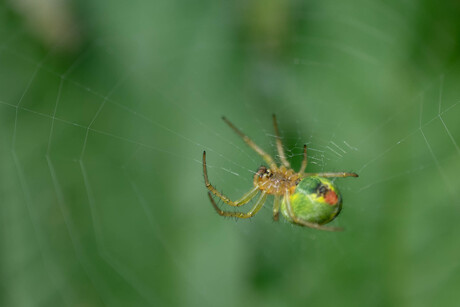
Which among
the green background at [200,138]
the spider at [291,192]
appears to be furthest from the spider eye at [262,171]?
the green background at [200,138]

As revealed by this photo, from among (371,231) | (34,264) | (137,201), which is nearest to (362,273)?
(371,231)

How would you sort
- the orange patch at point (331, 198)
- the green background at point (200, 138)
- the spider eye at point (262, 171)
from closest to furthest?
the orange patch at point (331, 198) < the green background at point (200, 138) < the spider eye at point (262, 171)

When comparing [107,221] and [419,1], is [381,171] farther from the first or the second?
[107,221]

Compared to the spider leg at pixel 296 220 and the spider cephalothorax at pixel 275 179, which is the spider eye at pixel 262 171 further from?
the spider leg at pixel 296 220

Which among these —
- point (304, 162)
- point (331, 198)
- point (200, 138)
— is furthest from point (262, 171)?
point (331, 198)

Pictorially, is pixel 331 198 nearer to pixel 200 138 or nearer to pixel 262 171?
pixel 262 171

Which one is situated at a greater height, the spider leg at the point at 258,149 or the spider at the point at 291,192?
the spider leg at the point at 258,149

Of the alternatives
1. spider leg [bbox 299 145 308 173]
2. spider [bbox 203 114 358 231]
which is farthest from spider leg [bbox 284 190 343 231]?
spider leg [bbox 299 145 308 173]
